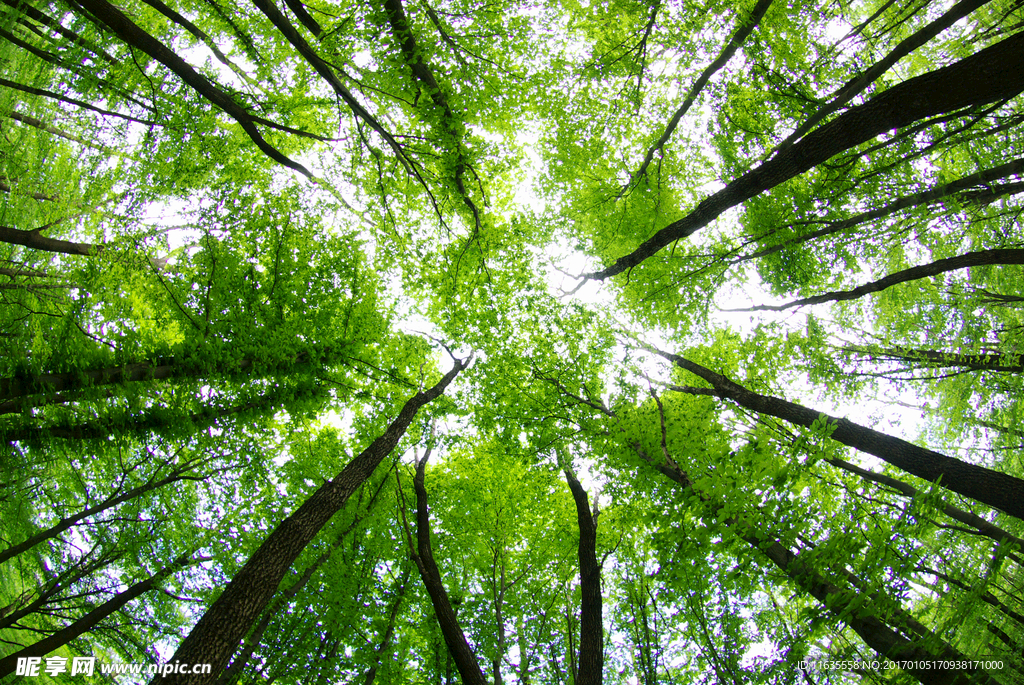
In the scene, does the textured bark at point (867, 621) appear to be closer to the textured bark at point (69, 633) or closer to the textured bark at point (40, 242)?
the textured bark at point (69, 633)

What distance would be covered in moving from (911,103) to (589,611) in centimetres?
619

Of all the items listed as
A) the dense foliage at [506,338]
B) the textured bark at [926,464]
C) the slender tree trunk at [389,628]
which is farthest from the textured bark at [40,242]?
the textured bark at [926,464]

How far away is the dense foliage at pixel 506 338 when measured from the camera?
371 centimetres

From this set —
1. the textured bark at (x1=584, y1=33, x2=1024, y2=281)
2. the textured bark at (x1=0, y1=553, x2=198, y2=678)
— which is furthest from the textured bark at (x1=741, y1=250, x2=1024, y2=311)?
the textured bark at (x1=0, y1=553, x2=198, y2=678)

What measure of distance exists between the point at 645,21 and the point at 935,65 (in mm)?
3858

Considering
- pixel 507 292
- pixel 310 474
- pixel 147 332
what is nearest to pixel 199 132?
pixel 147 332

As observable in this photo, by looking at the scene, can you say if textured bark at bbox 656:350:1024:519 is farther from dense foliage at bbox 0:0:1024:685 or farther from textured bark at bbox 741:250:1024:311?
textured bark at bbox 741:250:1024:311

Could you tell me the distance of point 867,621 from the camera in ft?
12.1

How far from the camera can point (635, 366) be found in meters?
7.77

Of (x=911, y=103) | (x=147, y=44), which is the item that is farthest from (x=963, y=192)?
(x=147, y=44)

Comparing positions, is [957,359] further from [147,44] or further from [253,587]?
[147,44]

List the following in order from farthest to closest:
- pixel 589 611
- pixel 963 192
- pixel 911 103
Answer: pixel 589 611 → pixel 963 192 → pixel 911 103

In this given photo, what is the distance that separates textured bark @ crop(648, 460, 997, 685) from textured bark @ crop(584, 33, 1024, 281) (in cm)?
297

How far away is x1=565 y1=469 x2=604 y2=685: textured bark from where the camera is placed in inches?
209
